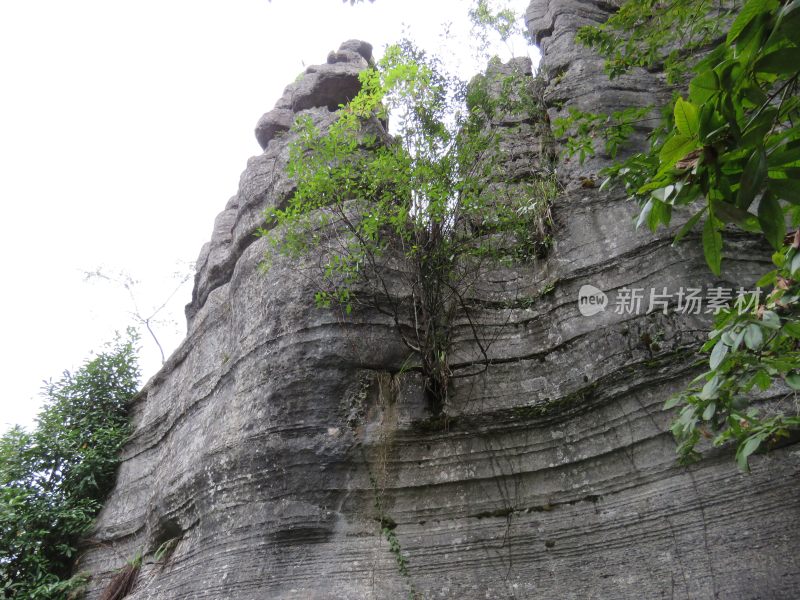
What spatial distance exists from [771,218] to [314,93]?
9.08m

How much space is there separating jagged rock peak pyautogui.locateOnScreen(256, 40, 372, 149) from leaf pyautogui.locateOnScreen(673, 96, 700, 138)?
8431mm

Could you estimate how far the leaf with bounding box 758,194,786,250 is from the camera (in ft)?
6.01

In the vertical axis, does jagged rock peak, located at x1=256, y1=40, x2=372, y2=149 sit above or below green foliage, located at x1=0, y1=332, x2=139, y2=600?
above

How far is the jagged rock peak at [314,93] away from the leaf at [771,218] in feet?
28.4

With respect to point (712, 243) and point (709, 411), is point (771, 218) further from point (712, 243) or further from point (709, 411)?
point (709, 411)

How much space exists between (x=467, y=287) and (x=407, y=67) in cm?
247

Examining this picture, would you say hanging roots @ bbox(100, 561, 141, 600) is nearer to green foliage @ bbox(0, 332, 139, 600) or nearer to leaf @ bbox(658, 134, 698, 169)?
green foliage @ bbox(0, 332, 139, 600)

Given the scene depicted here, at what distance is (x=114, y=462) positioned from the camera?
9484 millimetres

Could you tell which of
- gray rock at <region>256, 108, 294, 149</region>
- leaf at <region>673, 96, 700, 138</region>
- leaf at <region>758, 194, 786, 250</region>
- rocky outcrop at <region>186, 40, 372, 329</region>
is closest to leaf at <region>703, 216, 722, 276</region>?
leaf at <region>758, 194, 786, 250</region>

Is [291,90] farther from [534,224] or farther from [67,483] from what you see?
[67,483]

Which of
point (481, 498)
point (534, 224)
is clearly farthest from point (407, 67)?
point (481, 498)

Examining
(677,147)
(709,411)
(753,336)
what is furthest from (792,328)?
(677,147)

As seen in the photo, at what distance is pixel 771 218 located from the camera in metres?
1.85

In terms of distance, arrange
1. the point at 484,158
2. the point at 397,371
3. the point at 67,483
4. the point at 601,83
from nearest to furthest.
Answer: the point at 397,371, the point at 484,158, the point at 601,83, the point at 67,483
